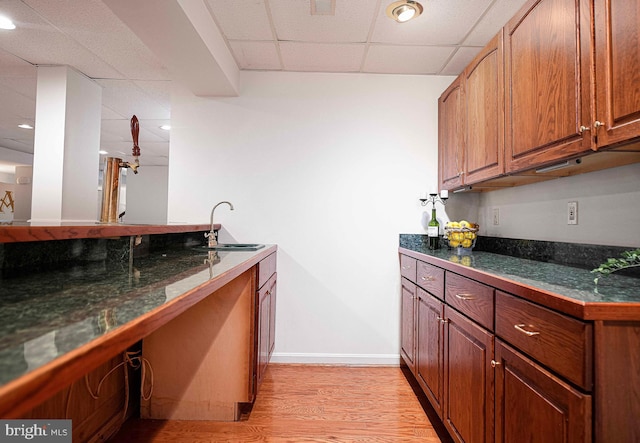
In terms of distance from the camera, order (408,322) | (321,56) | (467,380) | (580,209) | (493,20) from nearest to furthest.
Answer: (467,380)
(580,209)
(493,20)
(408,322)
(321,56)

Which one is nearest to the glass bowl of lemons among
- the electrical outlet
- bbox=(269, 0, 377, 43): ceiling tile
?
the electrical outlet

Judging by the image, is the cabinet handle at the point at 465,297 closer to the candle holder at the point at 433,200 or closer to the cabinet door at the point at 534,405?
the cabinet door at the point at 534,405

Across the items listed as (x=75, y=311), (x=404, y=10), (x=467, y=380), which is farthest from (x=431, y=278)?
(x=75, y=311)

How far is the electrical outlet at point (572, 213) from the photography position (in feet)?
5.13

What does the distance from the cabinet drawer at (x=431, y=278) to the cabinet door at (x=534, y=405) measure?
53 cm

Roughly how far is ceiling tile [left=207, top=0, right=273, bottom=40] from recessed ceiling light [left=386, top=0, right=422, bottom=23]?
0.71 metres

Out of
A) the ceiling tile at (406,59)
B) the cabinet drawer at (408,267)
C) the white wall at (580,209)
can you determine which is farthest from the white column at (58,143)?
the white wall at (580,209)

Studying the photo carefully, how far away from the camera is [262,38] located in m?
2.11

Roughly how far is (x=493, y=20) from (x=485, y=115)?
61cm

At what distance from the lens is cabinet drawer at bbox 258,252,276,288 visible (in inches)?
71.4

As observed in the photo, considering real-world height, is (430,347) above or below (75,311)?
below

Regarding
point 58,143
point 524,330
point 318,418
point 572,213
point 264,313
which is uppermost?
point 58,143

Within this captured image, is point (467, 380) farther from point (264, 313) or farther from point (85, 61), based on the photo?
point (85, 61)

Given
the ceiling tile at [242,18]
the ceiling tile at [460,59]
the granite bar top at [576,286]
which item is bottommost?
the granite bar top at [576,286]
